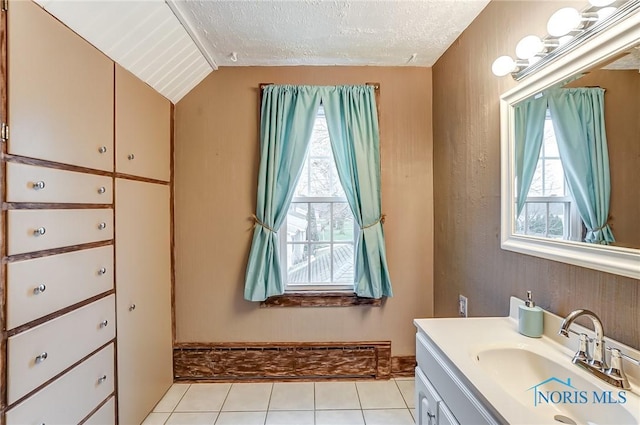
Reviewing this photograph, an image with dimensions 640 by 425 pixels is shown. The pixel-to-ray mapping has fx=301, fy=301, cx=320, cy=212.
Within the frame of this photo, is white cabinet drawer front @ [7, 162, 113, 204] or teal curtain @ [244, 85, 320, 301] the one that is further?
teal curtain @ [244, 85, 320, 301]

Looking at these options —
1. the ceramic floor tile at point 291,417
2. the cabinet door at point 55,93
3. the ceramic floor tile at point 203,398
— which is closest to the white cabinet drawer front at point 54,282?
the cabinet door at point 55,93

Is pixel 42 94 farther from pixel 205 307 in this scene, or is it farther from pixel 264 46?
pixel 205 307

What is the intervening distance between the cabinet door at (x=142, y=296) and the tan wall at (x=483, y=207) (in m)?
2.03

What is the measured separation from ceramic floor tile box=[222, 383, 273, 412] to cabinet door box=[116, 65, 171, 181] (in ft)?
5.35

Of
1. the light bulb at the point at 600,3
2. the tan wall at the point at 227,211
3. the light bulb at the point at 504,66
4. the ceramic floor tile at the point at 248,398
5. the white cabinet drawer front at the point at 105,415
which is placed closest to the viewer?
the light bulb at the point at 600,3

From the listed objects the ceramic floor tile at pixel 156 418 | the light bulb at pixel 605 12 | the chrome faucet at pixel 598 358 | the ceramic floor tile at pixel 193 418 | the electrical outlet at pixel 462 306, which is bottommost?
the ceramic floor tile at pixel 156 418

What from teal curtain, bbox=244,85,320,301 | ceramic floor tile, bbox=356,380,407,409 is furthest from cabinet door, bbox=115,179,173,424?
ceramic floor tile, bbox=356,380,407,409

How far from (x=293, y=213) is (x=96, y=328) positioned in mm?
1405

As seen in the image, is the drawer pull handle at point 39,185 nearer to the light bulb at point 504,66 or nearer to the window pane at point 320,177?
the window pane at point 320,177

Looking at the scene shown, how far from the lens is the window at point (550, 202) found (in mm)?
1102

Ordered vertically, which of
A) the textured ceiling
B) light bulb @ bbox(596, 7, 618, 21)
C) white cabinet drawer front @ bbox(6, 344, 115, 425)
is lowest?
white cabinet drawer front @ bbox(6, 344, 115, 425)

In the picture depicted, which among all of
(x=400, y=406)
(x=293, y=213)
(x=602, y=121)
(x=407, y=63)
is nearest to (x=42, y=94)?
(x=293, y=213)

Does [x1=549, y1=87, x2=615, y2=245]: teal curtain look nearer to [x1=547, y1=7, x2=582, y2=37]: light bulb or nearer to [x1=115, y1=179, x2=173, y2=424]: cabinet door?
[x1=547, y1=7, x2=582, y2=37]: light bulb

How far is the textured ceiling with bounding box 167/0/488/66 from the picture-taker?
1687 mm
